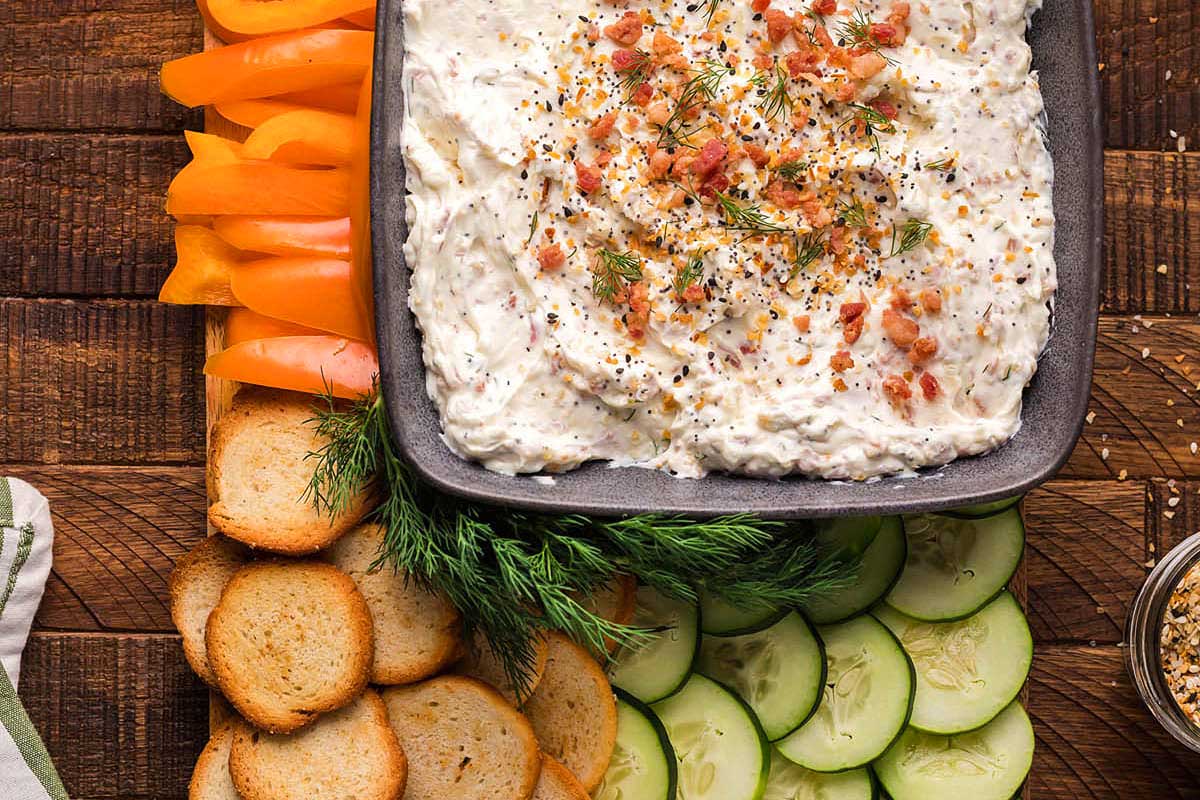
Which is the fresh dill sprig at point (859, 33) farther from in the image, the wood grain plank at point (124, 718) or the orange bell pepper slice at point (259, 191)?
the wood grain plank at point (124, 718)

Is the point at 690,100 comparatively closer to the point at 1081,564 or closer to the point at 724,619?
the point at 724,619

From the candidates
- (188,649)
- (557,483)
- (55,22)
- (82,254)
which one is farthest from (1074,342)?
(55,22)

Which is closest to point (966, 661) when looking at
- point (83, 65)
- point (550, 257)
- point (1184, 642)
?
point (1184, 642)

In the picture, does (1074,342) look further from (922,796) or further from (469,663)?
(469,663)

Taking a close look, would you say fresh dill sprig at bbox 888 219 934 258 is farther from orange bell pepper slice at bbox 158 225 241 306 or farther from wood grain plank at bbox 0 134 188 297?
wood grain plank at bbox 0 134 188 297

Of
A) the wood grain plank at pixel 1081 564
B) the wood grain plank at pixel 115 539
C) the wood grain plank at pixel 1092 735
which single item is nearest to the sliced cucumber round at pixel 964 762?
the wood grain plank at pixel 1092 735
